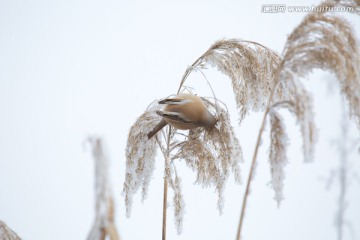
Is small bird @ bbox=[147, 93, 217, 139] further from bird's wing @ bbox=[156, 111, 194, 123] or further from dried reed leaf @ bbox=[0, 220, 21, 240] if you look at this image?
dried reed leaf @ bbox=[0, 220, 21, 240]

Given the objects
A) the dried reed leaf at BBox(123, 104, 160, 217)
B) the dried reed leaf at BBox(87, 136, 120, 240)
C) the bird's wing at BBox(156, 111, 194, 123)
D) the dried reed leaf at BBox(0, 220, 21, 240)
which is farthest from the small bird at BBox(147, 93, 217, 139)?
the dried reed leaf at BBox(87, 136, 120, 240)

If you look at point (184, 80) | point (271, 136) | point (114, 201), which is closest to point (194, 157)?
point (184, 80)

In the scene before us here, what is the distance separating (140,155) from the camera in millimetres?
1831

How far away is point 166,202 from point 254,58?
0.59 metres

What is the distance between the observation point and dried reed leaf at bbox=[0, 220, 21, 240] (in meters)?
1.65

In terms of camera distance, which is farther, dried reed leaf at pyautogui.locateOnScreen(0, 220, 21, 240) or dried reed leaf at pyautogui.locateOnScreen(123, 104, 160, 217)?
dried reed leaf at pyautogui.locateOnScreen(123, 104, 160, 217)

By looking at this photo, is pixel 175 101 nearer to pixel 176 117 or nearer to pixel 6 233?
pixel 176 117

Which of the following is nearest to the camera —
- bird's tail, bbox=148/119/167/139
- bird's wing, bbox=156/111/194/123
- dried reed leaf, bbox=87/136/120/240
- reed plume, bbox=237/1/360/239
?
dried reed leaf, bbox=87/136/120/240

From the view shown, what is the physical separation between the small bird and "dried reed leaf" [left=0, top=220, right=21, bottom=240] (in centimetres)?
65

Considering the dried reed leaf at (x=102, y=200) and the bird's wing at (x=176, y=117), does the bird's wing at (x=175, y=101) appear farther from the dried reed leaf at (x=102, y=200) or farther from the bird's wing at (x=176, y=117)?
the dried reed leaf at (x=102, y=200)

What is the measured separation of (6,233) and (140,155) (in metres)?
0.54

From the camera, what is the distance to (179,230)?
5.70ft

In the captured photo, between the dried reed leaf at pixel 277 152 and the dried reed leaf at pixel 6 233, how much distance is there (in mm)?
945

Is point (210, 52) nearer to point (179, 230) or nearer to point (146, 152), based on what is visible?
point (146, 152)
